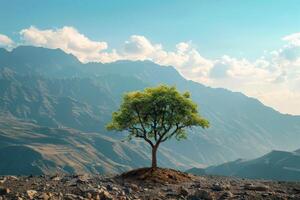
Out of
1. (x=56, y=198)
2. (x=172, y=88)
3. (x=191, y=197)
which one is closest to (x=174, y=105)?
(x=172, y=88)

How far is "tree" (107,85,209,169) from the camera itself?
191ft

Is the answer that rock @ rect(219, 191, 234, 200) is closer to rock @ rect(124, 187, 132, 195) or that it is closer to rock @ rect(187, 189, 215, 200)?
rock @ rect(187, 189, 215, 200)

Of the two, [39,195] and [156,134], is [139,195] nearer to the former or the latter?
[39,195]

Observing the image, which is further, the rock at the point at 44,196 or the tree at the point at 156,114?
the tree at the point at 156,114

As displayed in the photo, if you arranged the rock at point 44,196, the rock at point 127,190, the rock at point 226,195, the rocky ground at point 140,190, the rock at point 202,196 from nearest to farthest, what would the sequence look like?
the rock at point 44,196 < the rocky ground at point 140,190 < the rock at point 202,196 < the rock at point 226,195 < the rock at point 127,190

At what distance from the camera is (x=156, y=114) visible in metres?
59.0

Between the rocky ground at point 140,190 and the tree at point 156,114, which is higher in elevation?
the tree at point 156,114

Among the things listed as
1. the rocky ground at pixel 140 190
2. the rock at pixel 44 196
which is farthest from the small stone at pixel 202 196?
the rock at pixel 44 196

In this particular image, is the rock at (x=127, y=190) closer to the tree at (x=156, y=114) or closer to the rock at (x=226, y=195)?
the rock at (x=226, y=195)

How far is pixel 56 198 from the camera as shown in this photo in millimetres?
30062

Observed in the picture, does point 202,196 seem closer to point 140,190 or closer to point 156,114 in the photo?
point 140,190

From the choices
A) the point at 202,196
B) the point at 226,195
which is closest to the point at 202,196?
the point at 202,196

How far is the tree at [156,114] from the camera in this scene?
58281 mm

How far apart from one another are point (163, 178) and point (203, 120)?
12.2 metres
